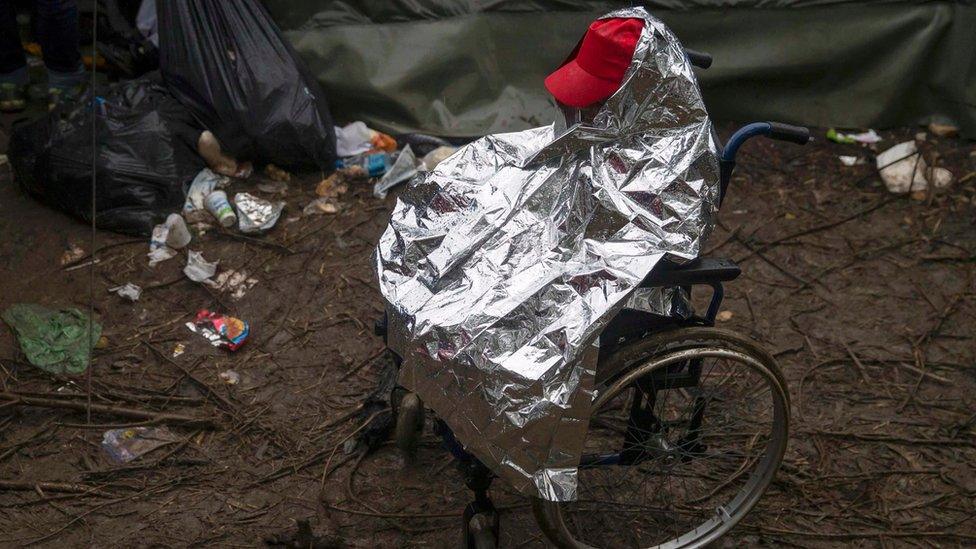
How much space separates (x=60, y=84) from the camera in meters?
4.56

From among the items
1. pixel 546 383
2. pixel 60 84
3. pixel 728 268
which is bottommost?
pixel 60 84

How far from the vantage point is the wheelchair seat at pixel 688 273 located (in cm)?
215

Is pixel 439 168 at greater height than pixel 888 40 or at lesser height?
greater

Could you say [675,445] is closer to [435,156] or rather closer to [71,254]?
[435,156]

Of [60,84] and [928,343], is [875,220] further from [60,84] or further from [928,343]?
[60,84]

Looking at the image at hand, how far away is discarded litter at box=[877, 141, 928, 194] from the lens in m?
4.11

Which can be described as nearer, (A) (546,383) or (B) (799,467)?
(A) (546,383)

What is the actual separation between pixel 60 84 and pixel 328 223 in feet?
5.85

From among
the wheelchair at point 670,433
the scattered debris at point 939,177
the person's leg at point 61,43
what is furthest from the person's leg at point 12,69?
the scattered debris at point 939,177

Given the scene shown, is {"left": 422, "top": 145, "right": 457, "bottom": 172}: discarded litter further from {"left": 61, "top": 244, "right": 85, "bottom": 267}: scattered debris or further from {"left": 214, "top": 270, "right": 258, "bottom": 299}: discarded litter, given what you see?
{"left": 61, "top": 244, "right": 85, "bottom": 267}: scattered debris

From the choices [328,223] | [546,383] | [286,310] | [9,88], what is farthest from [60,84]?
[546,383]

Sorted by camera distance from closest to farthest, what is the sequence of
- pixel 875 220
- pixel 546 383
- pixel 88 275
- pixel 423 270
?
pixel 546 383 < pixel 423 270 < pixel 88 275 < pixel 875 220

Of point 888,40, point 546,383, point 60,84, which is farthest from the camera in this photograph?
point 60,84

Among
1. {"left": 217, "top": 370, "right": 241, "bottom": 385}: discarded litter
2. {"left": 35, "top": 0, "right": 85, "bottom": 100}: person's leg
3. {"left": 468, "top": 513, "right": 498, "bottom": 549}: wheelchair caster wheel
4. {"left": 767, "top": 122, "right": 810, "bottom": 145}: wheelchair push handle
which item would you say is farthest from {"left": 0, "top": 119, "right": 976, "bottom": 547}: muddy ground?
{"left": 767, "top": 122, "right": 810, "bottom": 145}: wheelchair push handle
